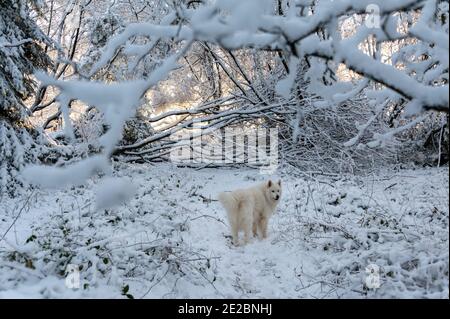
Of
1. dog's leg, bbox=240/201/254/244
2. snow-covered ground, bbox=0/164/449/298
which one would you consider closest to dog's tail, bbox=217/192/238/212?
dog's leg, bbox=240/201/254/244

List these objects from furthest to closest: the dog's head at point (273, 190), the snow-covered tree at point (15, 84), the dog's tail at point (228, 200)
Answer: the snow-covered tree at point (15, 84) → the dog's head at point (273, 190) → the dog's tail at point (228, 200)

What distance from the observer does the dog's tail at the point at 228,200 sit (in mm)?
6633

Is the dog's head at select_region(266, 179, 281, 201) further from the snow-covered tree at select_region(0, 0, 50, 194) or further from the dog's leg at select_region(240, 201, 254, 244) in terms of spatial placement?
the snow-covered tree at select_region(0, 0, 50, 194)

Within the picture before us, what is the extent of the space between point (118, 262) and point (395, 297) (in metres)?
3.05

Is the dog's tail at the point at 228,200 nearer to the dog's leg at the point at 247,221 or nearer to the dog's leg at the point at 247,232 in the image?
the dog's leg at the point at 247,221

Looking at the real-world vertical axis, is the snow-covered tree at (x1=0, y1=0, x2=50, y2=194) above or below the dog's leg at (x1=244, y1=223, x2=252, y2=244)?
above

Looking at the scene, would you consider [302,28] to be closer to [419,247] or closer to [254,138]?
[419,247]

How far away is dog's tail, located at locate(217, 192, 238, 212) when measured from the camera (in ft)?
21.8

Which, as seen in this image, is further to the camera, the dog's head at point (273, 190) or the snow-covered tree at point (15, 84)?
the snow-covered tree at point (15, 84)

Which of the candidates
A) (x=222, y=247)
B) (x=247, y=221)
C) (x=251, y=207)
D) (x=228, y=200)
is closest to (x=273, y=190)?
(x=251, y=207)

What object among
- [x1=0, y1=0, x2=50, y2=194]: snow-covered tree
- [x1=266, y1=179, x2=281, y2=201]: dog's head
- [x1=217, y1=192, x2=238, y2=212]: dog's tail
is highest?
[x1=0, y1=0, x2=50, y2=194]: snow-covered tree

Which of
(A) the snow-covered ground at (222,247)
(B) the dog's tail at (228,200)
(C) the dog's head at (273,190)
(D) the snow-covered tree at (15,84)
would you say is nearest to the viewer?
(A) the snow-covered ground at (222,247)

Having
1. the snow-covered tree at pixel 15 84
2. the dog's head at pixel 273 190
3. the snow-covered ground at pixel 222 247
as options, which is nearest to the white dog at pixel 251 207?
the dog's head at pixel 273 190

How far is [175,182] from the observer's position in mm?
10383
